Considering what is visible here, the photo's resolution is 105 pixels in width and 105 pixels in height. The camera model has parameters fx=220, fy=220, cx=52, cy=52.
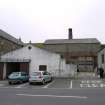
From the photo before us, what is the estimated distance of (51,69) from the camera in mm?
32469

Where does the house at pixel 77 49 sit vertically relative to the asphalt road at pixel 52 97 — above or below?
above

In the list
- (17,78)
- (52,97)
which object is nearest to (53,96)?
(52,97)

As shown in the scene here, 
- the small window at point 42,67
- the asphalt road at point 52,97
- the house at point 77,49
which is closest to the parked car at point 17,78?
the small window at point 42,67

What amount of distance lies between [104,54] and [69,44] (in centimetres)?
2613

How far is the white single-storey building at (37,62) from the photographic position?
106ft

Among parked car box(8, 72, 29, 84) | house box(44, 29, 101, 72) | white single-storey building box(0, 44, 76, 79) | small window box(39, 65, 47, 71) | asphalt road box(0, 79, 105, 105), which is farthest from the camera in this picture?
house box(44, 29, 101, 72)

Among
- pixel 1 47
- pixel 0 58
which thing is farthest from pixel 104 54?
pixel 1 47

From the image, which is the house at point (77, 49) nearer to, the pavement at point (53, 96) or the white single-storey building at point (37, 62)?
the white single-storey building at point (37, 62)

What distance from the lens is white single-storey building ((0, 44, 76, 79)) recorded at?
32344 millimetres

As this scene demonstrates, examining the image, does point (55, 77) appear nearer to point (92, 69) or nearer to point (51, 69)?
point (51, 69)

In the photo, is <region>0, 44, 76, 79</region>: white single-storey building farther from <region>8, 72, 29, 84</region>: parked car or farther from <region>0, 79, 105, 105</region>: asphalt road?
<region>0, 79, 105, 105</region>: asphalt road

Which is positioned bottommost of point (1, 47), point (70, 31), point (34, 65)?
point (34, 65)

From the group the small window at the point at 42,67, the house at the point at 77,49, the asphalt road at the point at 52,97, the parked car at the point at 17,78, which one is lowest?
the asphalt road at the point at 52,97

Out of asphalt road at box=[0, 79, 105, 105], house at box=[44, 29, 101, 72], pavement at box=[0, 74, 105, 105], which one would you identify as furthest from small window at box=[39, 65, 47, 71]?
house at box=[44, 29, 101, 72]
